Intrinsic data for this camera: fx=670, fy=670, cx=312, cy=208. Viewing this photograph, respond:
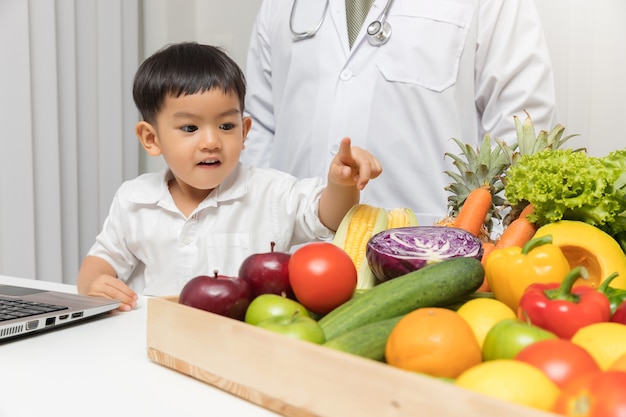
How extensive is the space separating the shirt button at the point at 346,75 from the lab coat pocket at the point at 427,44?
0.09 meters

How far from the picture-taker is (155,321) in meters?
0.86

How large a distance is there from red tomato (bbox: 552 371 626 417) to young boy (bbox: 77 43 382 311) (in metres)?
0.90

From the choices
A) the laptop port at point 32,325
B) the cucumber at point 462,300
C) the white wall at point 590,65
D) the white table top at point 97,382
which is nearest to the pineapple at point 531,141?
the cucumber at point 462,300

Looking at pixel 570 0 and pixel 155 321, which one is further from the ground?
pixel 570 0

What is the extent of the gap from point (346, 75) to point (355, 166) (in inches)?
34.3

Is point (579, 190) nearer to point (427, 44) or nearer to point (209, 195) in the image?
point (209, 195)

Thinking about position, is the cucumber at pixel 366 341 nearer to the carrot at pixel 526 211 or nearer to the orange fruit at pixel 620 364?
the orange fruit at pixel 620 364

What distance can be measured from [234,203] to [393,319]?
850mm

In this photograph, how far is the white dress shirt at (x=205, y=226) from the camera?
5.08ft

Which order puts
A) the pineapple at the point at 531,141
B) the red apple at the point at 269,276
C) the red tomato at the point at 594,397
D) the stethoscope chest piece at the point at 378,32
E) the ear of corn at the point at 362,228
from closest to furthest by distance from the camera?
the red tomato at the point at 594,397
the red apple at the point at 269,276
the ear of corn at the point at 362,228
the pineapple at the point at 531,141
the stethoscope chest piece at the point at 378,32

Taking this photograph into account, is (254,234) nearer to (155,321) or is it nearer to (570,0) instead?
(155,321)

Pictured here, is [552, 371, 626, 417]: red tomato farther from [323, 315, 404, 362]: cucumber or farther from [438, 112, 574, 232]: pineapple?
[438, 112, 574, 232]: pineapple

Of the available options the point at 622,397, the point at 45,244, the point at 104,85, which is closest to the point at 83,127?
the point at 104,85

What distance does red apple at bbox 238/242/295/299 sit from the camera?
914mm
